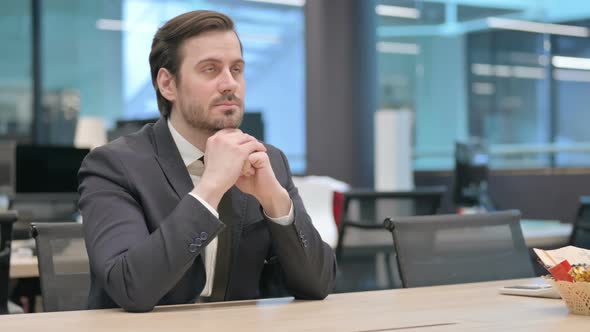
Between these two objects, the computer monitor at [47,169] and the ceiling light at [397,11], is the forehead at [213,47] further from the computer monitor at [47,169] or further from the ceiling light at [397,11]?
the ceiling light at [397,11]

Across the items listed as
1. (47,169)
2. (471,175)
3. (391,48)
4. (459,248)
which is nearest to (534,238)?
(459,248)

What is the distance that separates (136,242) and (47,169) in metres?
3.44

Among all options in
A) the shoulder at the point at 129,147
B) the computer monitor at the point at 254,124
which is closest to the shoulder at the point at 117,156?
the shoulder at the point at 129,147

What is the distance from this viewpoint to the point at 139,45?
974cm

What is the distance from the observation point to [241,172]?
1910mm

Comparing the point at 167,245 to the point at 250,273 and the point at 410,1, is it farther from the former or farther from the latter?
the point at 410,1

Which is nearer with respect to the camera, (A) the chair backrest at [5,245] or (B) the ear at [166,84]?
(B) the ear at [166,84]

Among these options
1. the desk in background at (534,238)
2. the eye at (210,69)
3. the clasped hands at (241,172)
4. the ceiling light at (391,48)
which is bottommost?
the desk in background at (534,238)

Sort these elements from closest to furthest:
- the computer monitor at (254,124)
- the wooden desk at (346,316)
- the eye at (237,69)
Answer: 1. the wooden desk at (346,316)
2. the eye at (237,69)
3. the computer monitor at (254,124)

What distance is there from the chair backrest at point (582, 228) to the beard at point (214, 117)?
2661 mm

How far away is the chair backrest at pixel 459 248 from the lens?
215 cm

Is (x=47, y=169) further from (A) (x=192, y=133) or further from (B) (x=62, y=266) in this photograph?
→ (A) (x=192, y=133)

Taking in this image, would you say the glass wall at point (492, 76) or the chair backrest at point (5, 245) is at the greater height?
the glass wall at point (492, 76)

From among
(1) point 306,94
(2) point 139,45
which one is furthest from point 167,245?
(2) point 139,45
